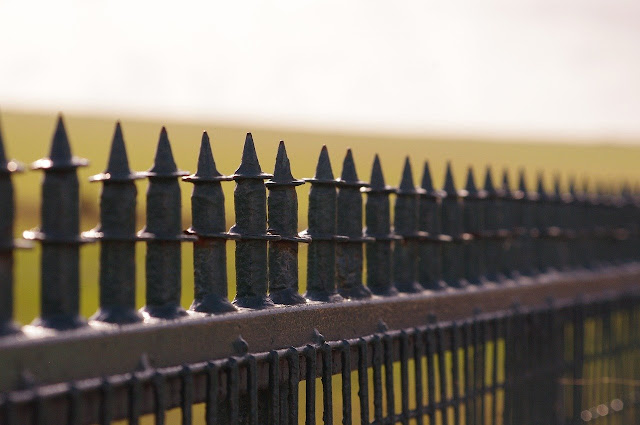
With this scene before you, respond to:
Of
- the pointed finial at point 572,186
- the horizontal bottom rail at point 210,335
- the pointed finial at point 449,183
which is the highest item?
the pointed finial at point 449,183

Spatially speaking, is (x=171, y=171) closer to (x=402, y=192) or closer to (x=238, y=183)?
(x=238, y=183)

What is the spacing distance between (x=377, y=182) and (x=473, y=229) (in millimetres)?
1395

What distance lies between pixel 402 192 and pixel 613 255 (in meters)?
4.62

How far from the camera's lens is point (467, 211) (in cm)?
643

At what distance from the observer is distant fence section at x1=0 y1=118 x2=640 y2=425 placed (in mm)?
3117

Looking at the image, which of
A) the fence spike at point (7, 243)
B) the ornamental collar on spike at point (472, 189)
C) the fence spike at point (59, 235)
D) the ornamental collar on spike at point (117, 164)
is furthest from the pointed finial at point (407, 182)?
the fence spike at point (7, 243)

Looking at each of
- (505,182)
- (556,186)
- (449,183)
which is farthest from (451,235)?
(556,186)

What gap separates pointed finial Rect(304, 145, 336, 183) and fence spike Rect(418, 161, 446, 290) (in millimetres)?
1073

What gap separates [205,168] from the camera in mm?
3928

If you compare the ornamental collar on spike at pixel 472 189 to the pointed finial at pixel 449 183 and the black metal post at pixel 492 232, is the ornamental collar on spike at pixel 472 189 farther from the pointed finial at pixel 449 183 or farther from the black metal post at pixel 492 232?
the pointed finial at pixel 449 183

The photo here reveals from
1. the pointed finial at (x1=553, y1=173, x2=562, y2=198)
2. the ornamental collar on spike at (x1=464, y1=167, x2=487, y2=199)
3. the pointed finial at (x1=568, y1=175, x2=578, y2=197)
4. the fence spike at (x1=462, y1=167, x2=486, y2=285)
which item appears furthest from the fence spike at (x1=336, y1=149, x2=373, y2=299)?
the pointed finial at (x1=568, y1=175, x2=578, y2=197)

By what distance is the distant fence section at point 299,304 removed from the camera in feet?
10.2

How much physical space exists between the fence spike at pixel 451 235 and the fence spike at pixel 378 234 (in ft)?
2.71

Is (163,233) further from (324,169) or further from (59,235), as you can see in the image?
(324,169)
